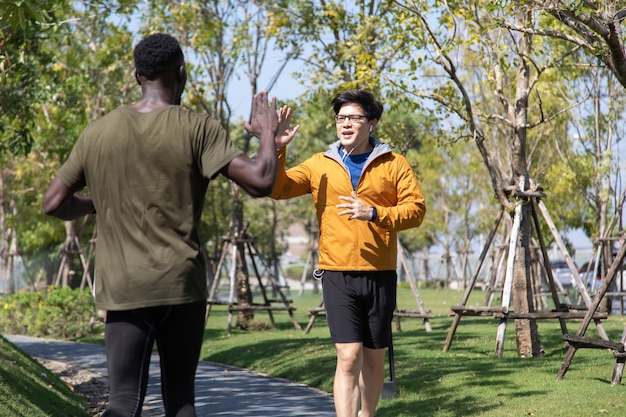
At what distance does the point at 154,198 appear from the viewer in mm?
3662

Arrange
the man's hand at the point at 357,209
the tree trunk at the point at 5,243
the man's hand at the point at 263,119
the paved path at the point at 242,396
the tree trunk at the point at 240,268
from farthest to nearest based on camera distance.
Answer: the tree trunk at the point at 5,243 → the tree trunk at the point at 240,268 → the paved path at the point at 242,396 → the man's hand at the point at 357,209 → the man's hand at the point at 263,119

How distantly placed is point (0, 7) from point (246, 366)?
6921 mm

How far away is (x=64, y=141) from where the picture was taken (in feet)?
74.5

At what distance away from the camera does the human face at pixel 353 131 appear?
6.21m

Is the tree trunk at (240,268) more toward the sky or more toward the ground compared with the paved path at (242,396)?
more toward the sky

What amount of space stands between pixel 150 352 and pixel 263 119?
0.98 metres

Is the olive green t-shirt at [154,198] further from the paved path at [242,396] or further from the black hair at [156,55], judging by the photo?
the paved path at [242,396]

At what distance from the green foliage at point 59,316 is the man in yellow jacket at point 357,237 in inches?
576

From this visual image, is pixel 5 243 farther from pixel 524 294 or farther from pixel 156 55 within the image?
pixel 156 55

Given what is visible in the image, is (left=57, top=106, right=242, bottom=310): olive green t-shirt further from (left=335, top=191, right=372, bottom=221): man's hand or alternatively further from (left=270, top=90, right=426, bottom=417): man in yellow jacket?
(left=270, top=90, right=426, bottom=417): man in yellow jacket

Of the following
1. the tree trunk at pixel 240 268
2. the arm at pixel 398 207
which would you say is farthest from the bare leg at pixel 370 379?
the tree trunk at pixel 240 268

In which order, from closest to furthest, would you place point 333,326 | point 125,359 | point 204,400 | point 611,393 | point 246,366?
point 125,359
point 333,326
point 611,393
point 204,400
point 246,366

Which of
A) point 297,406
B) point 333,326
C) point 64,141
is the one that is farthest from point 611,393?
point 64,141

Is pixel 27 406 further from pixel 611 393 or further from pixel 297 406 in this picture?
pixel 611 393
